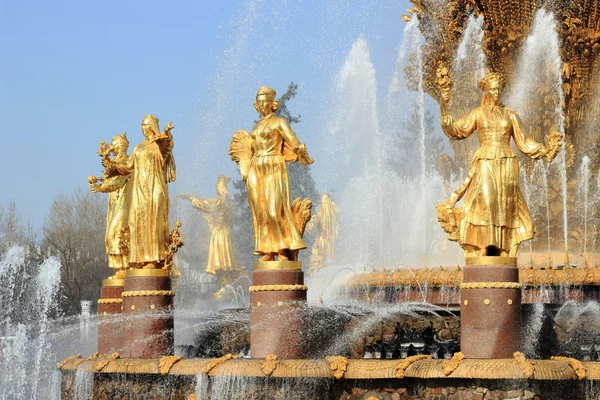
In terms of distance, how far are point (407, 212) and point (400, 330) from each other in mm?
8215

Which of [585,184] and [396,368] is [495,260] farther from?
[585,184]

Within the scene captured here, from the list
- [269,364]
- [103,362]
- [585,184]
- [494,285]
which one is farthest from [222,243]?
[494,285]

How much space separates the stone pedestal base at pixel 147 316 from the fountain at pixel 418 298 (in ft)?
0.05

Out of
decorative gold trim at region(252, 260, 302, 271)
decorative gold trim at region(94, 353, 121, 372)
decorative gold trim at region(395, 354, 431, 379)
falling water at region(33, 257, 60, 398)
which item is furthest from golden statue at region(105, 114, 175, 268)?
falling water at region(33, 257, 60, 398)

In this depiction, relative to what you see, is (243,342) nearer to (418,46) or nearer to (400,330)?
(400,330)

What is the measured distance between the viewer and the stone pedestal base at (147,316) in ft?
43.7

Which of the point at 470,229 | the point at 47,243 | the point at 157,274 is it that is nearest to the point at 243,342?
the point at 157,274

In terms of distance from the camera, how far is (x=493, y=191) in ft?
39.1

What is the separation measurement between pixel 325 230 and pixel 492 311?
52.6 feet

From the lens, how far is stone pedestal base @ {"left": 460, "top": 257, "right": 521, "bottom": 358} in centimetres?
1135

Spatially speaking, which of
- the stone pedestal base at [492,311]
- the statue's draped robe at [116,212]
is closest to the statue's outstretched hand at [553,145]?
the stone pedestal base at [492,311]

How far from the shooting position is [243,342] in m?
14.7

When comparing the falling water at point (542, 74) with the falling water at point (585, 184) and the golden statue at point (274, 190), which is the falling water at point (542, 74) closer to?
the falling water at point (585, 184)

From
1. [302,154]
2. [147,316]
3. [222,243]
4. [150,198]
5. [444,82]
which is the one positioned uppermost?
[444,82]
